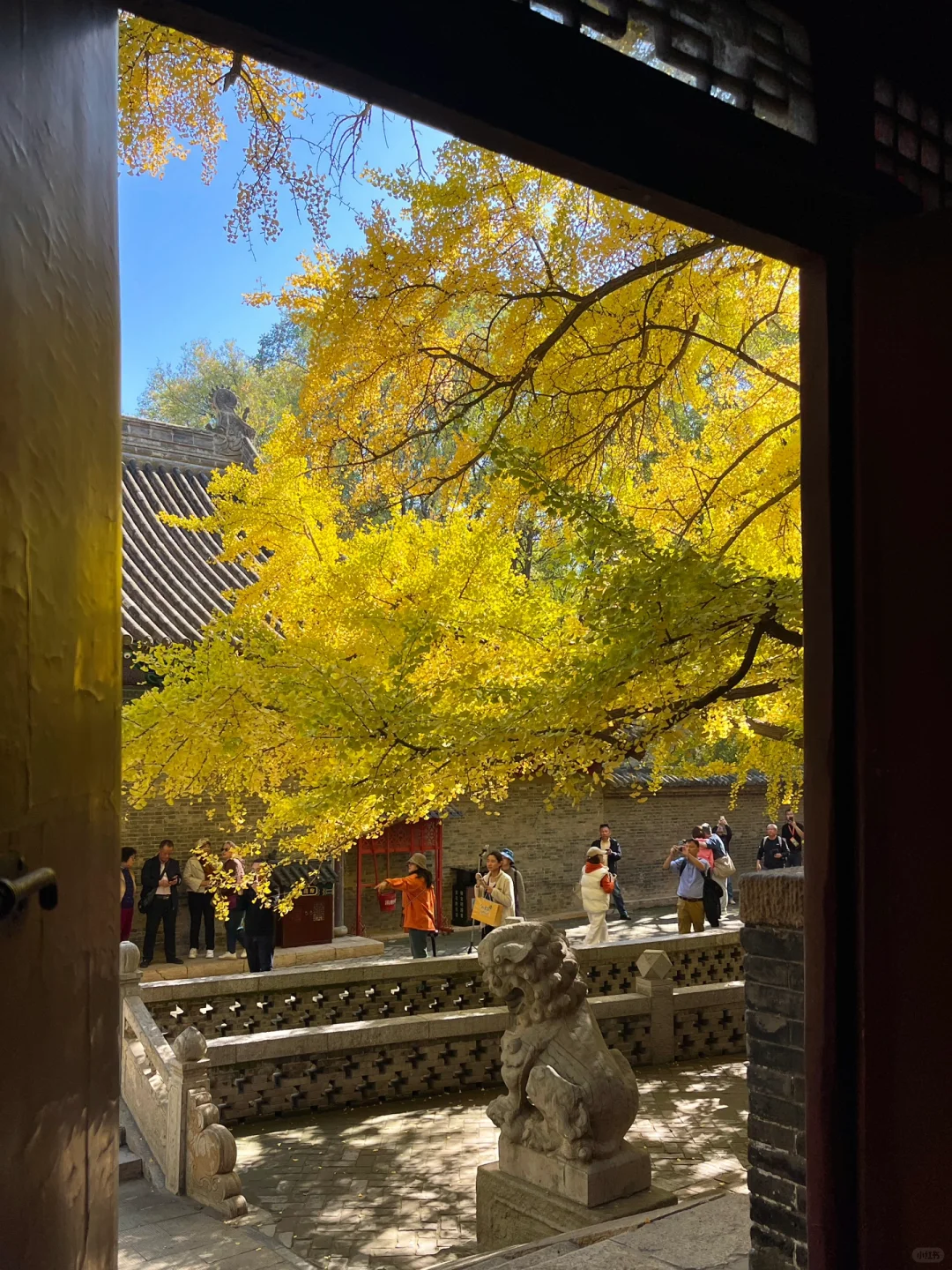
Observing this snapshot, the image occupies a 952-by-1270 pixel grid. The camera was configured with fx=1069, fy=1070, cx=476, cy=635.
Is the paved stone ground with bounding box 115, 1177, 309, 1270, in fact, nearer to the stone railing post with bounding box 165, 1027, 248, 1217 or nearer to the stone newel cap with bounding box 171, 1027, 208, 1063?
the stone railing post with bounding box 165, 1027, 248, 1217

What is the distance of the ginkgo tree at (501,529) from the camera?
5438mm

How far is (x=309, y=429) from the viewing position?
7.03 meters

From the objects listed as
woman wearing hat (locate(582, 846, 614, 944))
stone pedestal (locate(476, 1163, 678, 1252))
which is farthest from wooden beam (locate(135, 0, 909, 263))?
woman wearing hat (locate(582, 846, 614, 944))

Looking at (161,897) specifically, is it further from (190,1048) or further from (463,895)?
(190,1048)

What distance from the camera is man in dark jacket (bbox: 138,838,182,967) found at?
11.9 m

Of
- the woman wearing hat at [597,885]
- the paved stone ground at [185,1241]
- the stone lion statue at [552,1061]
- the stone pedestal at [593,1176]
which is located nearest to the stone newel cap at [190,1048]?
Answer: the paved stone ground at [185,1241]

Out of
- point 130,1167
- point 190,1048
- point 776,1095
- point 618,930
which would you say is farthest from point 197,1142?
point 618,930

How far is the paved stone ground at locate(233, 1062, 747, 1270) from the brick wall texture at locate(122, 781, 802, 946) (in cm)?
426

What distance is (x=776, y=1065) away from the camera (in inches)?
127
